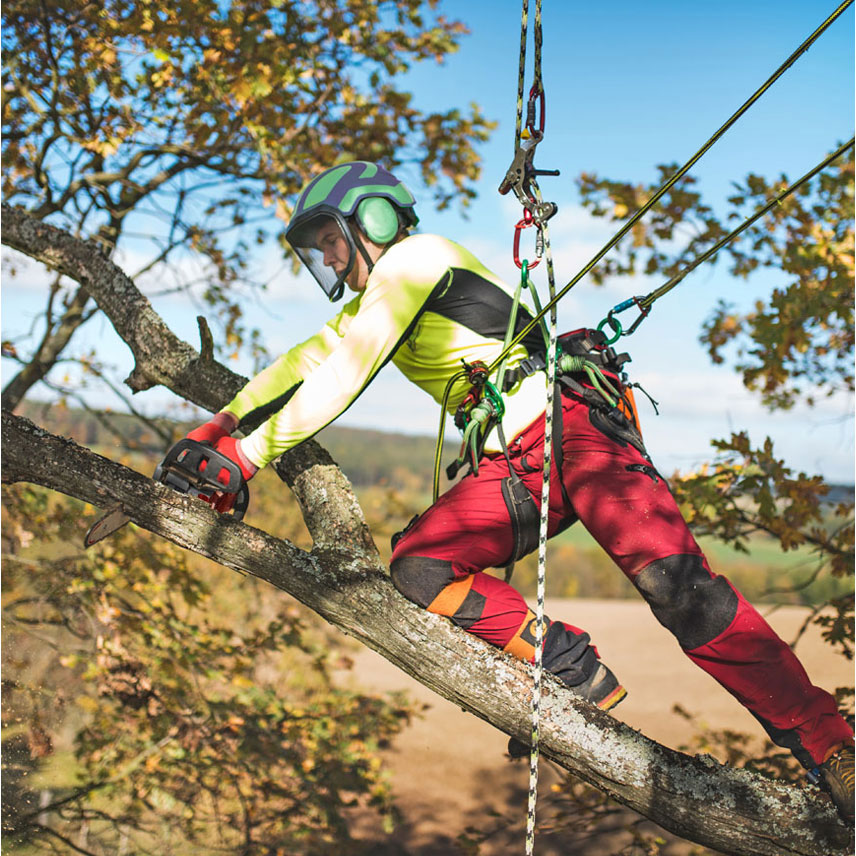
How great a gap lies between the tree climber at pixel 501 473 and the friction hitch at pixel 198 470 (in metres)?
0.04

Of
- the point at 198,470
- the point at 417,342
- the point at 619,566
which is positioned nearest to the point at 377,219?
the point at 417,342

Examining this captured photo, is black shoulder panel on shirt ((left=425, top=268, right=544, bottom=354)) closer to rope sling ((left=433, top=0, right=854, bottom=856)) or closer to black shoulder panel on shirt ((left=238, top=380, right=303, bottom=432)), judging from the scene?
rope sling ((left=433, top=0, right=854, bottom=856))

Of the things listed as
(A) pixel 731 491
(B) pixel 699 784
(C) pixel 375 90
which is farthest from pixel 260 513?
(B) pixel 699 784

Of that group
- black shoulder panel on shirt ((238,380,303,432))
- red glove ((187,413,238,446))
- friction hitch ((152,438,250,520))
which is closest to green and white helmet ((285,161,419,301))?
black shoulder panel on shirt ((238,380,303,432))

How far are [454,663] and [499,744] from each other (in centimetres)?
1126

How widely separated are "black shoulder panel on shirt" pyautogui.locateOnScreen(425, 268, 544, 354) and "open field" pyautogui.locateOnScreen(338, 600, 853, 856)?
5766mm

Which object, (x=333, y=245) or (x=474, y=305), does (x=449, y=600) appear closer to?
(x=474, y=305)

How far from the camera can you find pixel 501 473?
2516 millimetres

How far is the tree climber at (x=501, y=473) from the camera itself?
6.96 ft

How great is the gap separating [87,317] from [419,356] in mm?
4398

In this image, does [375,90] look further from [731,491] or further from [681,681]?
[681,681]

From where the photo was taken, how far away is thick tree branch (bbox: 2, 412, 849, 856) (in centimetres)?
196

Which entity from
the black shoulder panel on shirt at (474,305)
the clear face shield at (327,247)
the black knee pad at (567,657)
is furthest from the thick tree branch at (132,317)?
the black knee pad at (567,657)

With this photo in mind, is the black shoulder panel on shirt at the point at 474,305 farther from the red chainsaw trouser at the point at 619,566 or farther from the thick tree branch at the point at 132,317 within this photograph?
the thick tree branch at the point at 132,317
